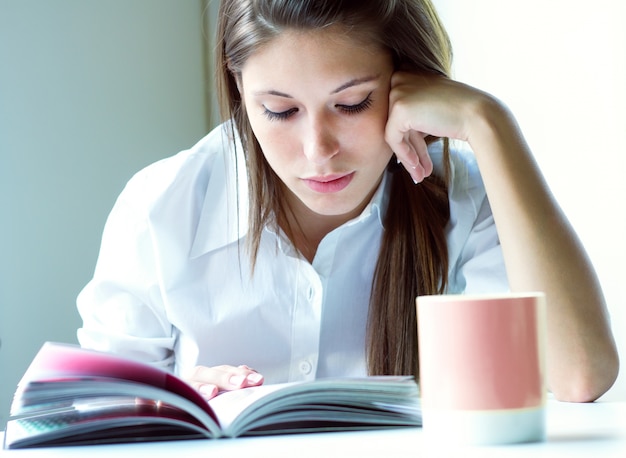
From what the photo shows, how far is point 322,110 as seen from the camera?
44.6 inches

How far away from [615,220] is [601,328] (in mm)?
628

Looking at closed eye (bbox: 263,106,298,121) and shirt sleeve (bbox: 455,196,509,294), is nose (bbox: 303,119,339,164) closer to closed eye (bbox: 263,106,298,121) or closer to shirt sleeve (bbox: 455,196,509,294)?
closed eye (bbox: 263,106,298,121)

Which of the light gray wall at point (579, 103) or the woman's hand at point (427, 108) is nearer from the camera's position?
the woman's hand at point (427, 108)

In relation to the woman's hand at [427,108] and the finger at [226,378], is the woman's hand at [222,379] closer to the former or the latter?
the finger at [226,378]

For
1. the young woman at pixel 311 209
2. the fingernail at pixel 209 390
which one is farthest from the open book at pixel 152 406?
the young woman at pixel 311 209

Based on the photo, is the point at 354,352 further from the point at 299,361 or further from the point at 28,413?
the point at 28,413

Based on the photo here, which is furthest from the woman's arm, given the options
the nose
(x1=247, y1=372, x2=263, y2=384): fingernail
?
(x1=247, y1=372, x2=263, y2=384): fingernail

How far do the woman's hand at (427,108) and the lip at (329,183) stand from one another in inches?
3.6

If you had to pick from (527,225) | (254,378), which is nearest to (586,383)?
(527,225)

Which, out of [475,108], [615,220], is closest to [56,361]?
[475,108]

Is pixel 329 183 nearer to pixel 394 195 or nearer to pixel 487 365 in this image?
pixel 394 195

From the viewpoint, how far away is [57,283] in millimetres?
2541

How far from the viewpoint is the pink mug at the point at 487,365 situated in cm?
59

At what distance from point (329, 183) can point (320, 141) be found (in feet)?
0.28
